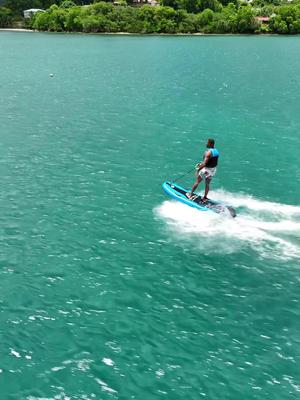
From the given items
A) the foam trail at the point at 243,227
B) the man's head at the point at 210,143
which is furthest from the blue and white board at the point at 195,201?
the man's head at the point at 210,143

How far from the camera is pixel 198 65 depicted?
96.2 meters

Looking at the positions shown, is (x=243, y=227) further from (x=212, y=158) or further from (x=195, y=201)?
(x=212, y=158)

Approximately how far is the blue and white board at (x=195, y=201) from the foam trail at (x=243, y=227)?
297mm

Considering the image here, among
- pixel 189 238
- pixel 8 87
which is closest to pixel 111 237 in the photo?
pixel 189 238

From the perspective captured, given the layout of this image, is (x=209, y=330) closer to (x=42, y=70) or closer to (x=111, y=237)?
(x=111, y=237)

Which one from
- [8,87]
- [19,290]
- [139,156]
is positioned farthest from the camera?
[8,87]

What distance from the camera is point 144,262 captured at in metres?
22.3

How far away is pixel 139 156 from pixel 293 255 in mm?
17947

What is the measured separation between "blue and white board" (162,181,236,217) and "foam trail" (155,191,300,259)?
0.98ft

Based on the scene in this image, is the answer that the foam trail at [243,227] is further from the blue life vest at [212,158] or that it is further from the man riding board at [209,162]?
the blue life vest at [212,158]

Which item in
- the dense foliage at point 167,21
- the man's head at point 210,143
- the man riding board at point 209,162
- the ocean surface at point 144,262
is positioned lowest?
the ocean surface at point 144,262

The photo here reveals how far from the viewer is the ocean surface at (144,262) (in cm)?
1586

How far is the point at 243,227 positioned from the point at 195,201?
3674mm

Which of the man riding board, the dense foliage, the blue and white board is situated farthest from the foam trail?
the dense foliage
